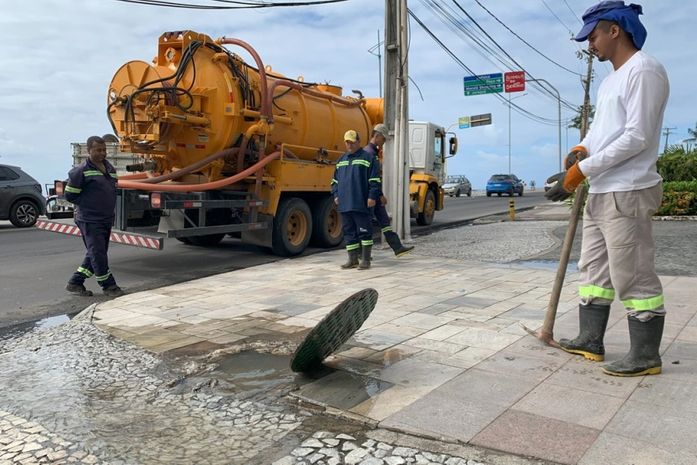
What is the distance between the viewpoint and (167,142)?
8.70m

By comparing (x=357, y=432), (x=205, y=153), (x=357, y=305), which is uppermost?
(x=205, y=153)

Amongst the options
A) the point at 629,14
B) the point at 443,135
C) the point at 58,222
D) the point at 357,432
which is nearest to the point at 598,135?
the point at 629,14

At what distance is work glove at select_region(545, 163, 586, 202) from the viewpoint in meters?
3.57

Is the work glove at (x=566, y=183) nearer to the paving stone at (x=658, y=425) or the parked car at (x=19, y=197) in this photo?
the paving stone at (x=658, y=425)

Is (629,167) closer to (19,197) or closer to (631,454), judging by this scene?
(631,454)

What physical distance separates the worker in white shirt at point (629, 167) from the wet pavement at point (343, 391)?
1.19 ft

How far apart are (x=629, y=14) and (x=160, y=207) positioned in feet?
20.3

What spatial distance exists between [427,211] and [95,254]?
979cm

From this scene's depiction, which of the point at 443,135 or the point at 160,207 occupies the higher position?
the point at 443,135

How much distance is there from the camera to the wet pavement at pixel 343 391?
2719 millimetres

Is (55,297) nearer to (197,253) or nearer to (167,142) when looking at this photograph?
(167,142)

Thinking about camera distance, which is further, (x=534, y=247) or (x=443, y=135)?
A: (x=443, y=135)

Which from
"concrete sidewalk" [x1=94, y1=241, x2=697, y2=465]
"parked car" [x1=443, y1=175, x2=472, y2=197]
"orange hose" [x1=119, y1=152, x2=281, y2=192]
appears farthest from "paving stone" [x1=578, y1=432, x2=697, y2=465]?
"parked car" [x1=443, y1=175, x2=472, y2=197]

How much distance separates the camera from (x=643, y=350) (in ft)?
11.4
